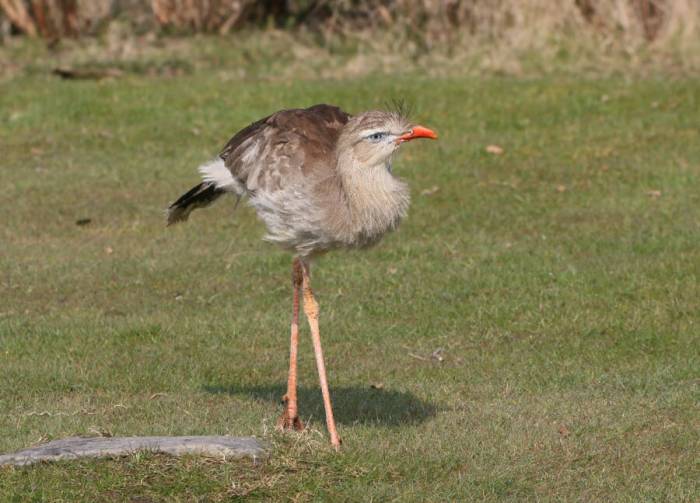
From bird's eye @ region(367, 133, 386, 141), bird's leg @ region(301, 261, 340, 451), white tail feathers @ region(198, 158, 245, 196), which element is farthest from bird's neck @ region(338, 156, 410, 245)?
white tail feathers @ region(198, 158, 245, 196)

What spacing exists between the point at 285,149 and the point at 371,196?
777mm

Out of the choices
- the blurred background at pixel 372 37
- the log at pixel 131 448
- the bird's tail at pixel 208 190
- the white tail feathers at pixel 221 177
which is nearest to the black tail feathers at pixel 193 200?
the bird's tail at pixel 208 190

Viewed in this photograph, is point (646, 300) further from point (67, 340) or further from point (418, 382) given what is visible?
point (67, 340)

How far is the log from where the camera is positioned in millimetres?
6844

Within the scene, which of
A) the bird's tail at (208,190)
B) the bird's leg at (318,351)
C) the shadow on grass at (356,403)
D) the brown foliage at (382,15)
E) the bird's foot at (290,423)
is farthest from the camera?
the brown foliage at (382,15)

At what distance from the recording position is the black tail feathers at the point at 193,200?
29.1 feet

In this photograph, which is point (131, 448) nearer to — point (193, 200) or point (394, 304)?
point (193, 200)

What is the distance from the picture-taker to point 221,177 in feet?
28.0

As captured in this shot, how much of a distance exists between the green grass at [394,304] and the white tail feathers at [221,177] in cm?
134

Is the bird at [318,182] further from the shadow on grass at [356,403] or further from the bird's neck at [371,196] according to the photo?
the shadow on grass at [356,403]

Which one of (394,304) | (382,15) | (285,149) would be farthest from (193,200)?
(382,15)

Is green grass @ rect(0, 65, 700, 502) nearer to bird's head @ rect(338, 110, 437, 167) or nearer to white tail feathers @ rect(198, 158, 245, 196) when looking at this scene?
white tail feathers @ rect(198, 158, 245, 196)

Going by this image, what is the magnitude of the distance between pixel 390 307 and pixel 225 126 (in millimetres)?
6248

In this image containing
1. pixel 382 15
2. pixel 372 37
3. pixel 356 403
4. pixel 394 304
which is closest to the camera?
pixel 356 403
